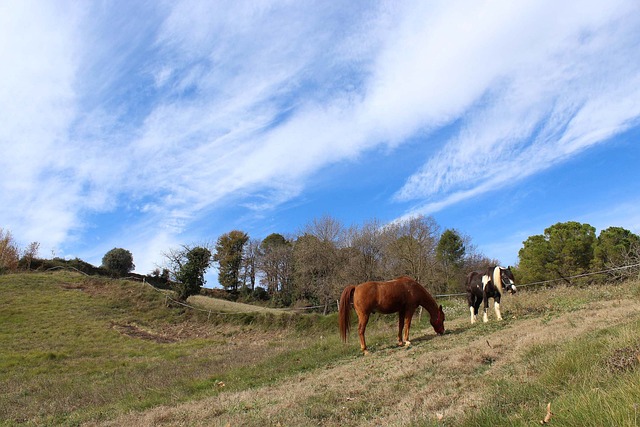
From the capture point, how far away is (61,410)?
33.8 ft

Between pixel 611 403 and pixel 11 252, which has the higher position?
pixel 11 252

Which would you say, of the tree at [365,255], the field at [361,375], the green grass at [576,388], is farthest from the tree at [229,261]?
the green grass at [576,388]

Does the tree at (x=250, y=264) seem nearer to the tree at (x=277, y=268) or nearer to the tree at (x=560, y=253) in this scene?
the tree at (x=277, y=268)

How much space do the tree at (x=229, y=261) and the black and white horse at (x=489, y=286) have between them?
47.2 metres

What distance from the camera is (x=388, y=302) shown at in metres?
12.5

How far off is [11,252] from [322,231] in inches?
1522

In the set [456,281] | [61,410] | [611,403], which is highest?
[456,281]

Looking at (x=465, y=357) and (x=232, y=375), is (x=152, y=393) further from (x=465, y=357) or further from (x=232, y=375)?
(x=465, y=357)

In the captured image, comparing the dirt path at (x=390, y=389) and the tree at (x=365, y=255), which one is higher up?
the tree at (x=365, y=255)

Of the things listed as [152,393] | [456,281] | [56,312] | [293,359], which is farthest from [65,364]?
[456,281]

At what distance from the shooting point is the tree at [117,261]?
2135 inches

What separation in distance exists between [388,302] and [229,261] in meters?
48.7

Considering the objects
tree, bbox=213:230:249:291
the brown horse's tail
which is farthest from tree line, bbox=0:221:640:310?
the brown horse's tail

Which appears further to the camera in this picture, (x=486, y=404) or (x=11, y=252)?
(x=11, y=252)
